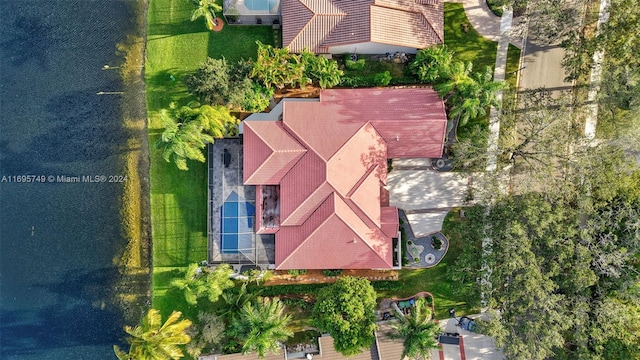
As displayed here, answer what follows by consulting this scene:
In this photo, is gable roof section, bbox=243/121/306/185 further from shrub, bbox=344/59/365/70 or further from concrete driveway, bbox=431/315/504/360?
concrete driveway, bbox=431/315/504/360

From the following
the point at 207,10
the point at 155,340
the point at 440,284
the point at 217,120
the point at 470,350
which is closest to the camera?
the point at 155,340

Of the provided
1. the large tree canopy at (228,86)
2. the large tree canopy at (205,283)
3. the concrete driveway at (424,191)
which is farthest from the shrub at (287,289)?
the large tree canopy at (228,86)

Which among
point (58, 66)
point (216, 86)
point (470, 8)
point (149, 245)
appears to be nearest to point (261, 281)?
point (149, 245)

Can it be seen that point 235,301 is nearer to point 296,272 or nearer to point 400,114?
point 296,272

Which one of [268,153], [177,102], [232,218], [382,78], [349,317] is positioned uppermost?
[382,78]

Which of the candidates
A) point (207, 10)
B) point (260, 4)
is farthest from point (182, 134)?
point (260, 4)

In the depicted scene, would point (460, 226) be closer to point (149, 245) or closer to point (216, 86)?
point (216, 86)

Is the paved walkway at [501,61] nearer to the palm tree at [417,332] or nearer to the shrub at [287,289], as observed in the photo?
the palm tree at [417,332]
